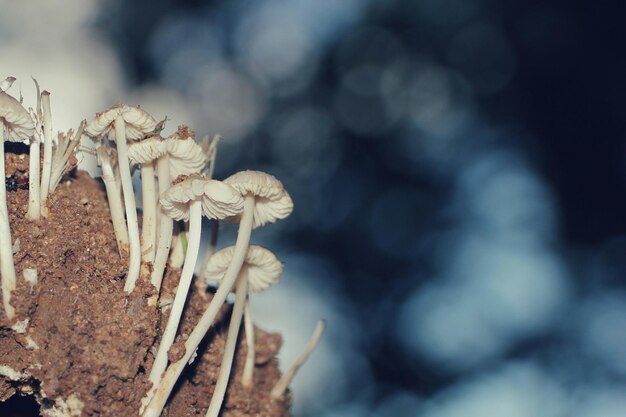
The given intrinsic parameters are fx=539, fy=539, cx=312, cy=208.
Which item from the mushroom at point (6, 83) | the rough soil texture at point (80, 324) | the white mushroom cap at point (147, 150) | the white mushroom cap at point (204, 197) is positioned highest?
the mushroom at point (6, 83)

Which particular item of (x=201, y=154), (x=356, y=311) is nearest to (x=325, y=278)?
(x=356, y=311)

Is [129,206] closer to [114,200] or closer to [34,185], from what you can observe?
[114,200]

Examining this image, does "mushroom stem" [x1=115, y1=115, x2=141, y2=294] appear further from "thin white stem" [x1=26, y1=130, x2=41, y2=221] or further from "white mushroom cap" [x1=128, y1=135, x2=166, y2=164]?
"thin white stem" [x1=26, y1=130, x2=41, y2=221]

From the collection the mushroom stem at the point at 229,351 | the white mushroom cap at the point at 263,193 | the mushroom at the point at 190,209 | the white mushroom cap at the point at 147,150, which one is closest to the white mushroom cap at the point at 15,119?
the white mushroom cap at the point at 147,150

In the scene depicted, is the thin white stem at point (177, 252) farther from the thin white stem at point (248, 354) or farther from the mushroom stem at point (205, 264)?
the thin white stem at point (248, 354)

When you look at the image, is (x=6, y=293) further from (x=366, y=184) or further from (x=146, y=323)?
(x=366, y=184)

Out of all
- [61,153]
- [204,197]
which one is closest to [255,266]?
→ [204,197]
